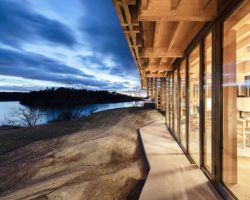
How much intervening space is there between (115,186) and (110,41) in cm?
2328

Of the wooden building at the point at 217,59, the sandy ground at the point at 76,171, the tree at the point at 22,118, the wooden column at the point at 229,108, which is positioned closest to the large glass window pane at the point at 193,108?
the wooden building at the point at 217,59

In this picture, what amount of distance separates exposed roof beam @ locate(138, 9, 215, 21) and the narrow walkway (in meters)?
2.27

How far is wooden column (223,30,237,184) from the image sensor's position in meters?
2.12

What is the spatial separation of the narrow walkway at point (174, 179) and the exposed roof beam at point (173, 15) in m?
2.27

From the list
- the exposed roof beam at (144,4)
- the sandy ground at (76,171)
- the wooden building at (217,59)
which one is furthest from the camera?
the sandy ground at (76,171)

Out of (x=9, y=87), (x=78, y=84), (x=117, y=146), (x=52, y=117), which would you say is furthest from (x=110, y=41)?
(x=9, y=87)

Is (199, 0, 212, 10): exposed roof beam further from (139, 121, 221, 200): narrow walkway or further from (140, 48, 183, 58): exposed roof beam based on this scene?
(139, 121, 221, 200): narrow walkway

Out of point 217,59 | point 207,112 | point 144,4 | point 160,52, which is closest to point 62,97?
point 160,52

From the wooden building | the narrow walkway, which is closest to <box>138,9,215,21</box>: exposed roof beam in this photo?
the wooden building

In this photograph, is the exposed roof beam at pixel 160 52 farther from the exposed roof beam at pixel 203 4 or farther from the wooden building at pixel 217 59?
the exposed roof beam at pixel 203 4

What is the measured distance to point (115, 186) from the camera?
301 cm

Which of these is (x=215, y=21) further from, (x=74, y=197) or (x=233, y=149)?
(x=74, y=197)

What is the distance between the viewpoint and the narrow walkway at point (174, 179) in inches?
90.5

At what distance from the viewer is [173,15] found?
79.8 inches
